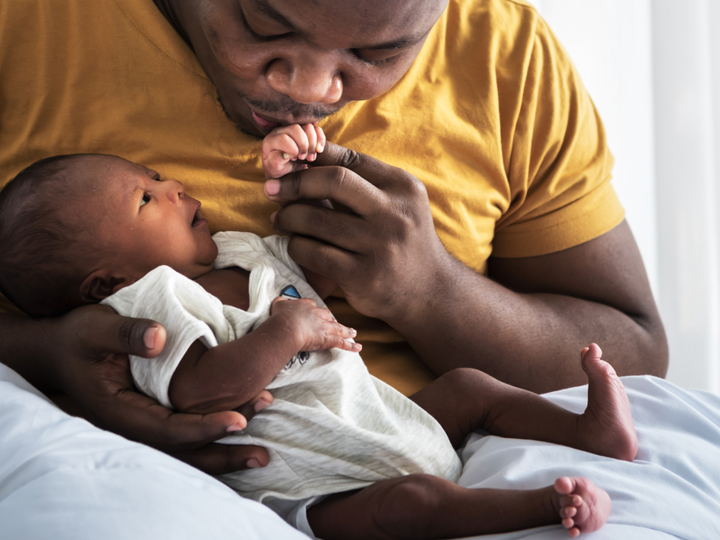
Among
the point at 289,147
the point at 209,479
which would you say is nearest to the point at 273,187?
the point at 289,147

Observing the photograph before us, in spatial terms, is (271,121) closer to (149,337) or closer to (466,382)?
(149,337)

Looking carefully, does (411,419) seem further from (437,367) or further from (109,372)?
(109,372)

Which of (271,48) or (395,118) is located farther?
(395,118)

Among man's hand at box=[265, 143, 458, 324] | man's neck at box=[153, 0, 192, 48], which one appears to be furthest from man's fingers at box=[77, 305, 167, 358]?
man's neck at box=[153, 0, 192, 48]

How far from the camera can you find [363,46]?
3.01ft

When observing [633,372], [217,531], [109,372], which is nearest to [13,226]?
[109,372]

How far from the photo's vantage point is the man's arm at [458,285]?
1.05 m

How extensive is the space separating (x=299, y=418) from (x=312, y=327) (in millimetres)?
137

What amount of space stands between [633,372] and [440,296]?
1.91 ft

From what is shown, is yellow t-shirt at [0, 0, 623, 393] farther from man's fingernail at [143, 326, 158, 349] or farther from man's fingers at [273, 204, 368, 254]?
man's fingernail at [143, 326, 158, 349]

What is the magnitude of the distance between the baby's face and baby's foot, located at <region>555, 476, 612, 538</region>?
0.68 m

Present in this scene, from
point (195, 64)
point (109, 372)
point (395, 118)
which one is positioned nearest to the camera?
point (109, 372)

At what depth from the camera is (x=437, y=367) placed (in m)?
1.25

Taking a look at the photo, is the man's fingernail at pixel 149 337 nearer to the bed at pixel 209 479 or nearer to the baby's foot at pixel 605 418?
the bed at pixel 209 479
